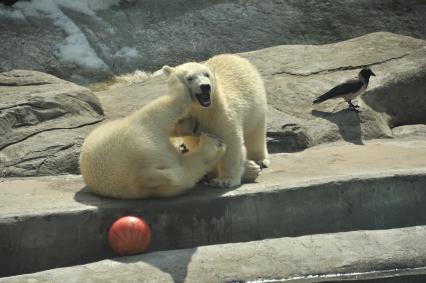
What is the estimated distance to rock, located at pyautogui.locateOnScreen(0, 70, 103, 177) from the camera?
21.0 ft

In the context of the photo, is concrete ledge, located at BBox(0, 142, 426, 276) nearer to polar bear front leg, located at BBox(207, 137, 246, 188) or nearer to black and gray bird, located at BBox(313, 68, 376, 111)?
polar bear front leg, located at BBox(207, 137, 246, 188)

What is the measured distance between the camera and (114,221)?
5.15 meters

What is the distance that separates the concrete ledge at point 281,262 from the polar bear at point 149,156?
529 mm

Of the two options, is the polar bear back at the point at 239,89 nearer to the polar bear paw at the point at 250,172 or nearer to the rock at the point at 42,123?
the polar bear paw at the point at 250,172

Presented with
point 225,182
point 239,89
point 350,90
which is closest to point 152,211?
point 225,182

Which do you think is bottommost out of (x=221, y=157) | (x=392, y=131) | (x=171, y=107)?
(x=392, y=131)

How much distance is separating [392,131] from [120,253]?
13.3 ft

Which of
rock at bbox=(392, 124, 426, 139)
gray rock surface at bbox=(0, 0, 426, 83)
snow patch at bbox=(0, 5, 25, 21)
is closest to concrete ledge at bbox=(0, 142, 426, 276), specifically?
rock at bbox=(392, 124, 426, 139)

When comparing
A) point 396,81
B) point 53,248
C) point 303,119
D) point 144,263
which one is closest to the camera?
point 144,263

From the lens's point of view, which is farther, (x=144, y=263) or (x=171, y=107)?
(x=171, y=107)

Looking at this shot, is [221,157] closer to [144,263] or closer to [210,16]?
[144,263]

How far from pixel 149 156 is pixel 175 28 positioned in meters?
7.36

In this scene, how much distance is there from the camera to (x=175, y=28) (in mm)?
12258

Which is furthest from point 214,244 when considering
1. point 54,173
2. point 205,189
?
point 54,173
